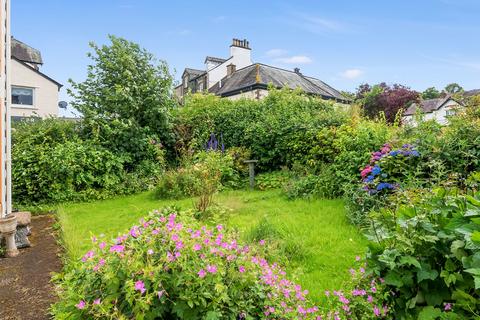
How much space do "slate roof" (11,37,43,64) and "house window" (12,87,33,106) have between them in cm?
454

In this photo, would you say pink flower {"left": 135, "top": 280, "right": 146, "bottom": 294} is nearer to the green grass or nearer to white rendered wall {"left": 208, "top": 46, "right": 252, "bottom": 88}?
the green grass

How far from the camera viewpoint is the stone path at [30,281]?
2.78 meters

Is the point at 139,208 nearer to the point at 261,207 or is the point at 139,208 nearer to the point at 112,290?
the point at 261,207

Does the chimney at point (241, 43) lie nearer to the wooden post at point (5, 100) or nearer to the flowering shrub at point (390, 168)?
the wooden post at point (5, 100)

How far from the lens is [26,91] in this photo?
868 inches

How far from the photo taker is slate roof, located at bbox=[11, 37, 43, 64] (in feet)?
82.4

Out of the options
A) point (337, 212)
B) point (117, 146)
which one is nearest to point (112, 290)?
point (337, 212)

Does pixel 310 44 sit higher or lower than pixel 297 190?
higher

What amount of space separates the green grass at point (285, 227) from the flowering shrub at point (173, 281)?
48 centimetres

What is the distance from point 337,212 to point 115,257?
4227 millimetres

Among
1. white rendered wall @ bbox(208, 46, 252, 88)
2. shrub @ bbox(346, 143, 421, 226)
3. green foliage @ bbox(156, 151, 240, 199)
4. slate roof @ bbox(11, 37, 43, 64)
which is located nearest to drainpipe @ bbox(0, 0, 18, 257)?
green foliage @ bbox(156, 151, 240, 199)

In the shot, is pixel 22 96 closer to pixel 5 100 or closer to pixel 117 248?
pixel 5 100

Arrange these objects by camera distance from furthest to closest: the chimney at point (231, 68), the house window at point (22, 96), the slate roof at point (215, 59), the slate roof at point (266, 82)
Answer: the slate roof at point (215, 59), the chimney at point (231, 68), the slate roof at point (266, 82), the house window at point (22, 96)

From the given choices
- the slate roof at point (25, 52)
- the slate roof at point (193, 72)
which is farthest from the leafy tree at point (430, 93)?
the slate roof at point (25, 52)
